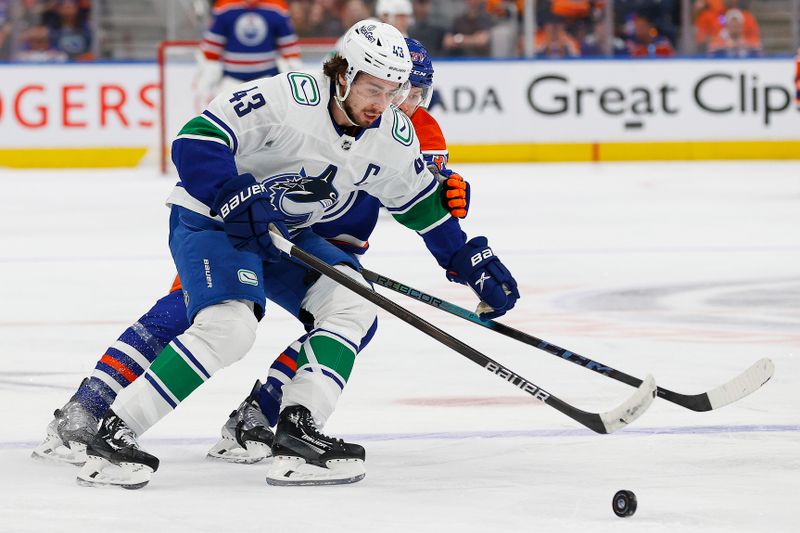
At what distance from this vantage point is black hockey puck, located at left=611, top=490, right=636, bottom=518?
2740 millimetres

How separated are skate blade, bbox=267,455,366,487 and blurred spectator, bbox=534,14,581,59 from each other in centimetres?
975

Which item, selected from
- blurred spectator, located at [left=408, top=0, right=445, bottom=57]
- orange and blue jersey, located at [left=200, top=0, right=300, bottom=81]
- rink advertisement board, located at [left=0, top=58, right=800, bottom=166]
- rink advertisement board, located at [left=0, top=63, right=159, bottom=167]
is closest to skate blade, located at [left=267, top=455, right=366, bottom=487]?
orange and blue jersey, located at [left=200, top=0, right=300, bottom=81]

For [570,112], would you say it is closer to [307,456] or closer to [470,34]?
[470,34]

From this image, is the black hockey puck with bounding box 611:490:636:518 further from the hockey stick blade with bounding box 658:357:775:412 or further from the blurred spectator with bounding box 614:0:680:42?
the blurred spectator with bounding box 614:0:680:42

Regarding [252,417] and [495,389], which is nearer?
[252,417]

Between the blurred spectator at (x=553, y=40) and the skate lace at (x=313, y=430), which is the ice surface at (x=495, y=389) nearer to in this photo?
the skate lace at (x=313, y=430)

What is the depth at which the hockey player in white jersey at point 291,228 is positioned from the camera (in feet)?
9.92

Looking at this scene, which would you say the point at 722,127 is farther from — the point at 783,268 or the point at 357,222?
the point at 357,222

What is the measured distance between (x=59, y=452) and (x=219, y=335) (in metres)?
0.51

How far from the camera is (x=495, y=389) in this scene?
13.5ft

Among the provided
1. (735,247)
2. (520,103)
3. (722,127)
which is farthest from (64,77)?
(735,247)

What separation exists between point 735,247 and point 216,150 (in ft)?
15.3

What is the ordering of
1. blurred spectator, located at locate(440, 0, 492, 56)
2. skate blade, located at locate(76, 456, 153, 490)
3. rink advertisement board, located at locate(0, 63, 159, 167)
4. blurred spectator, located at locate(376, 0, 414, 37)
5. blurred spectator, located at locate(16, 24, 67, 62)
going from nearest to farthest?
skate blade, located at locate(76, 456, 153, 490) → blurred spectator, located at locate(376, 0, 414, 37) → rink advertisement board, located at locate(0, 63, 159, 167) → blurred spectator, located at locate(16, 24, 67, 62) → blurred spectator, located at locate(440, 0, 492, 56)

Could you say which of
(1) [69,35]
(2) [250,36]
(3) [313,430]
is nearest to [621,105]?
(2) [250,36]
